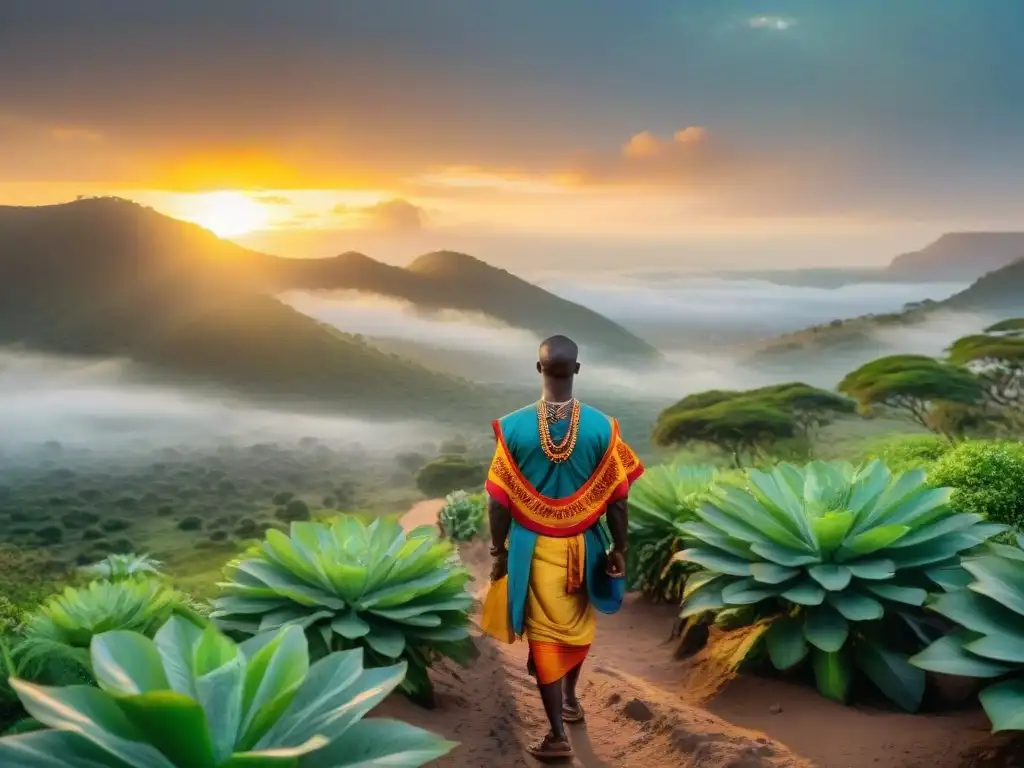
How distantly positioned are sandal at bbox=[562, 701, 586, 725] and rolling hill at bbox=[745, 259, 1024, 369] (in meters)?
7.98

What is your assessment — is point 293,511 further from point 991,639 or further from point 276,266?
point 991,639

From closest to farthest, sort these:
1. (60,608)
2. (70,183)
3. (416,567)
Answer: (60,608), (416,567), (70,183)

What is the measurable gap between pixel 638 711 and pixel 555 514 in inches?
33.0

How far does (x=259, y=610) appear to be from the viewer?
2758mm

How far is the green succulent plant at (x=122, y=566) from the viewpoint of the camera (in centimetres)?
707

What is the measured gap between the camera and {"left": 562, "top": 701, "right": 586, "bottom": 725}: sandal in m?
2.96

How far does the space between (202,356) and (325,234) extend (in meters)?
1.81

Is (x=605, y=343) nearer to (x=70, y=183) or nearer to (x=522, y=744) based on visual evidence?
(x=70, y=183)

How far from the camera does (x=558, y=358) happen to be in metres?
2.59

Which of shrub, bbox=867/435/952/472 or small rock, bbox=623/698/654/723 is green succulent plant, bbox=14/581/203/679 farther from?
shrub, bbox=867/435/952/472

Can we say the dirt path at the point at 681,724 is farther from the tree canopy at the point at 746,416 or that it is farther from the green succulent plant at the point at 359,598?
the tree canopy at the point at 746,416

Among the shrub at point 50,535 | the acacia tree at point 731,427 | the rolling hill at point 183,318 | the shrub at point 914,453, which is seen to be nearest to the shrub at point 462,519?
the rolling hill at point 183,318

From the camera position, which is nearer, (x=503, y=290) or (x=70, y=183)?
(x=70, y=183)

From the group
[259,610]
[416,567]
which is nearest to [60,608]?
[259,610]
